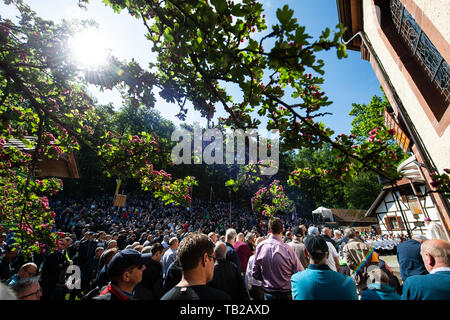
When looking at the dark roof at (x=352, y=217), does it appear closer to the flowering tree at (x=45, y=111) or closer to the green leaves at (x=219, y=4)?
the flowering tree at (x=45, y=111)

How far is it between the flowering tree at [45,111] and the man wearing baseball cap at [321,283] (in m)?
3.56

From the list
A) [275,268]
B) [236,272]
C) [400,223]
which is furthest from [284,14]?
[400,223]

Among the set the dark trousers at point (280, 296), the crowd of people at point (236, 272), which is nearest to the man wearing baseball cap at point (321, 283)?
the crowd of people at point (236, 272)

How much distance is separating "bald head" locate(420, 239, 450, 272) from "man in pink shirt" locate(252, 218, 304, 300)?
1.85 meters

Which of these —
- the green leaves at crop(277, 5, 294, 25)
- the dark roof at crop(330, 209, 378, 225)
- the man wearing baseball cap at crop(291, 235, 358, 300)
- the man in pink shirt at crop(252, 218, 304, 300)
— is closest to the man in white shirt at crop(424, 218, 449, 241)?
the man in pink shirt at crop(252, 218, 304, 300)

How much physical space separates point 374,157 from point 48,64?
582cm

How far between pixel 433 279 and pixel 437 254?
42 cm

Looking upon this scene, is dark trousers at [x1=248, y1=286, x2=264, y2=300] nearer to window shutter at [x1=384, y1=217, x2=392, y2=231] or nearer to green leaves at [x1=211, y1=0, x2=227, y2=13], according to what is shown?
green leaves at [x1=211, y1=0, x2=227, y2=13]

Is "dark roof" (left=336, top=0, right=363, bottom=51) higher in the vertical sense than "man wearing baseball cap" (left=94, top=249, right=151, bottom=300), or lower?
higher

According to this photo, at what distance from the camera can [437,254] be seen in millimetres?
2182

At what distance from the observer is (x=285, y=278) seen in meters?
3.42

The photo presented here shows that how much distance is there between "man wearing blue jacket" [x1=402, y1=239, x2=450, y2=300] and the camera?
1866 millimetres

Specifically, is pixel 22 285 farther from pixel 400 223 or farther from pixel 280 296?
pixel 400 223

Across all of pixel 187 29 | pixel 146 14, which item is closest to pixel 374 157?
pixel 187 29
